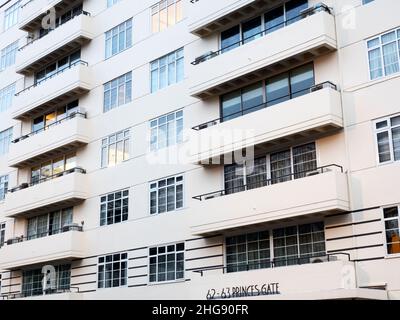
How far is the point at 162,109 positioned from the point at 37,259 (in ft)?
35.6

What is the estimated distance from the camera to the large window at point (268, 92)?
82.4 feet

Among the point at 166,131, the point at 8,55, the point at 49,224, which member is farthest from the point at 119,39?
the point at 8,55

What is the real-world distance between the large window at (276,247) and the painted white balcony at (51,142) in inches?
463

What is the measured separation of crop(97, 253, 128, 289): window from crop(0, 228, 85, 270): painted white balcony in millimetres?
1675

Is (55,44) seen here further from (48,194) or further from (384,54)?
(384,54)

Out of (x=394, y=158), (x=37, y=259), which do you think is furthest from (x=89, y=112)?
(x=394, y=158)

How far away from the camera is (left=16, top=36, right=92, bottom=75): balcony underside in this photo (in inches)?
1415

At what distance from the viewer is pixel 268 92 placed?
86.4ft

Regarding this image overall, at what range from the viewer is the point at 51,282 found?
34125 mm

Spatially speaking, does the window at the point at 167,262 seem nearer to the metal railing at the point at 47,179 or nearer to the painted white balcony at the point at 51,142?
the metal railing at the point at 47,179

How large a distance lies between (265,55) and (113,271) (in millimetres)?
12892

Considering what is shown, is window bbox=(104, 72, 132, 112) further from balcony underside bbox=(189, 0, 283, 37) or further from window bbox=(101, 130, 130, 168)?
balcony underside bbox=(189, 0, 283, 37)

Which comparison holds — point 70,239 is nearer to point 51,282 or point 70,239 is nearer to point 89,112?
point 51,282

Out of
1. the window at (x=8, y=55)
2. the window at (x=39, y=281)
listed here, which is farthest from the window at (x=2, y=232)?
the window at (x=8, y=55)
